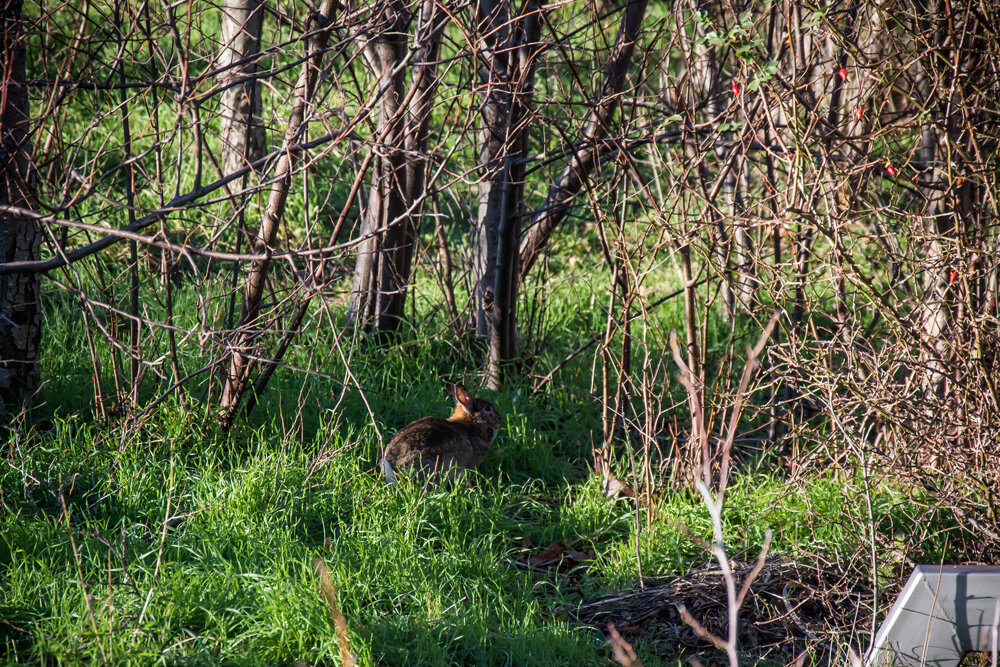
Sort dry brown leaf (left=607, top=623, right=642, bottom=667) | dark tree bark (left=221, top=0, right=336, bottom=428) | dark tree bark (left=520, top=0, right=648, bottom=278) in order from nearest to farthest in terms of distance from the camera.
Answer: dry brown leaf (left=607, top=623, right=642, bottom=667), dark tree bark (left=221, top=0, right=336, bottom=428), dark tree bark (left=520, top=0, right=648, bottom=278)

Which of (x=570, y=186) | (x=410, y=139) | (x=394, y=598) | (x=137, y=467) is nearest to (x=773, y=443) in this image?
(x=570, y=186)

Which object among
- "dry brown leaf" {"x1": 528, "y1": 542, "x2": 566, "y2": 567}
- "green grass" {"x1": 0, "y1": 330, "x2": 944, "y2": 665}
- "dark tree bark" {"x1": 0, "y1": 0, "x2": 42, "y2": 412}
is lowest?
"dry brown leaf" {"x1": 528, "y1": 542, "x2": 566, "y2": 567}

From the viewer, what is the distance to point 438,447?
14.8 feet

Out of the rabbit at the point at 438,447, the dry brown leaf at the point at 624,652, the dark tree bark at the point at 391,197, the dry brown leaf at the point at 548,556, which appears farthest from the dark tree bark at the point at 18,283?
the dry brown leaf at the point at 624,652

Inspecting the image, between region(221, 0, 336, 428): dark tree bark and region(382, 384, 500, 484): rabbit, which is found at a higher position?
region(221, 0, 336, 428): dark tree bark

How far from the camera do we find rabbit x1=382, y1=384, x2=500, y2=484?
14.6 feet

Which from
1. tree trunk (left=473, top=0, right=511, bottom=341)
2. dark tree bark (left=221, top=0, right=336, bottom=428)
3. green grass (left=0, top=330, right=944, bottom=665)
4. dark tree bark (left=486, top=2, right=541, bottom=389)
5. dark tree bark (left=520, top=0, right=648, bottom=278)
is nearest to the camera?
green grass (left=0, top=330, right=944, bottom=665)

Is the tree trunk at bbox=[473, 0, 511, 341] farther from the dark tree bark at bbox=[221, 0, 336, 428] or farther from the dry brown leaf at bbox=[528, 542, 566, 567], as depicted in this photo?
the dry brown leaf at bbox=[528, 542, 566, 567]

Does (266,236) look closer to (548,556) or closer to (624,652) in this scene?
(548,556)

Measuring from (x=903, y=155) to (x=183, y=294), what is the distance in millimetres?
4945

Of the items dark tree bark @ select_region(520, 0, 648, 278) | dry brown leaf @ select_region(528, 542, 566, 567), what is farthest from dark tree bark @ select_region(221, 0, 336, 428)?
dry brown leaf @ select_region(528, 542, 566, 567)

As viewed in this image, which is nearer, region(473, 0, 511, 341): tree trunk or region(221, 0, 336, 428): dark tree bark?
region(221, 0, 336, 428): dark tree bark

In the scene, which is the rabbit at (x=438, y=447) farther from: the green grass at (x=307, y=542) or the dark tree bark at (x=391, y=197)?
the dark tree bark at (x=391, y=197)

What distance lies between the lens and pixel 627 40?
477 centimetres
